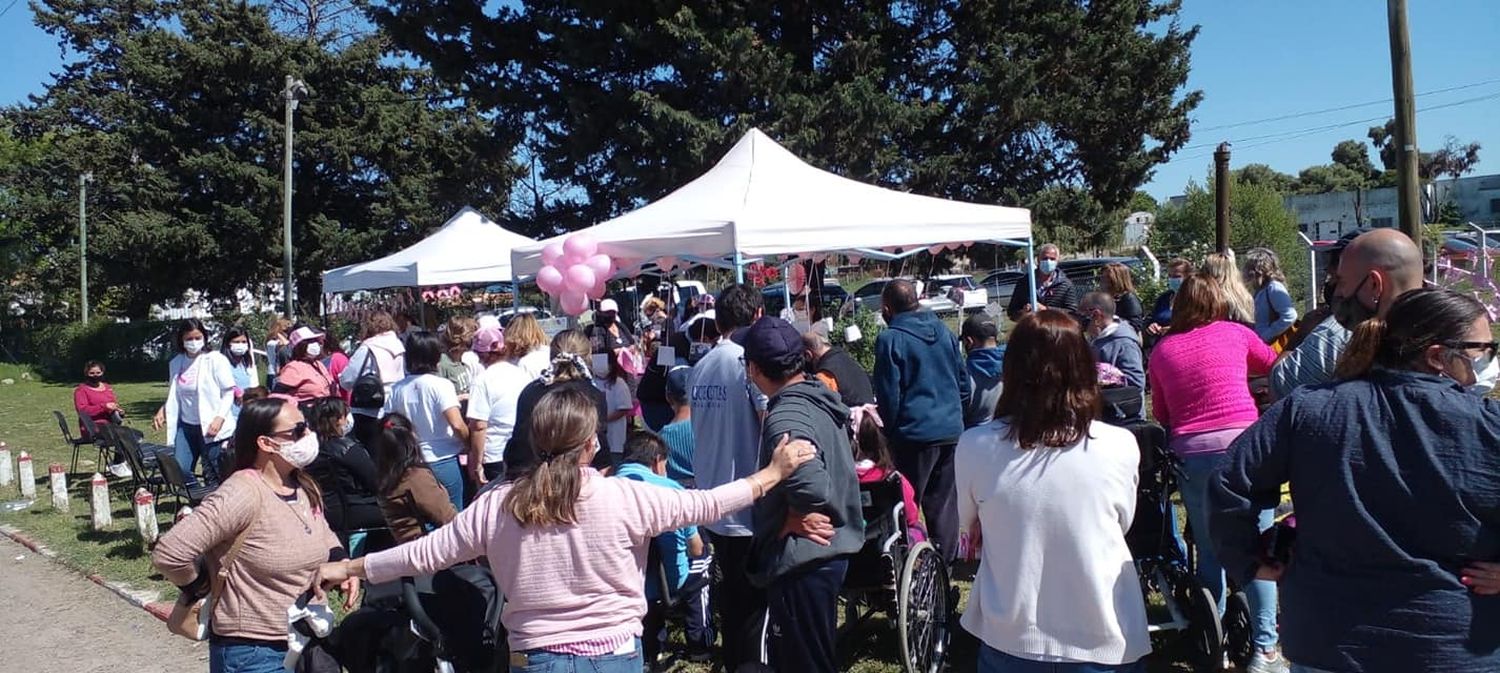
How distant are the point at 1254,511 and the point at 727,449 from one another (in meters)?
2.24

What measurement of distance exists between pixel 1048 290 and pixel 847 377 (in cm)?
471

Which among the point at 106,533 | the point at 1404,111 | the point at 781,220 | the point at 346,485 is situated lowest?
the point at 106,533

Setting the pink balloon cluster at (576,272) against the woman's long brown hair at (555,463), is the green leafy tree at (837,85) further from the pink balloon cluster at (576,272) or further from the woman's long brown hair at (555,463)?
the woman's long brown hair at (555,463)

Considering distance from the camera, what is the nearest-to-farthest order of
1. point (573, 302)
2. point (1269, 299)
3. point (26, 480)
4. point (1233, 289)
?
1. point (1233, 289)
2. point (1269, 299)
3. point (573, 302)
4. point (26, 480)

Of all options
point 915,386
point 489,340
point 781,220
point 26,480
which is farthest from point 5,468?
point 915,386

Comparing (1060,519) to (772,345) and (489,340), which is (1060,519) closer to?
(772,345)

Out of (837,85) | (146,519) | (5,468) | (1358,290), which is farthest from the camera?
(837,85)

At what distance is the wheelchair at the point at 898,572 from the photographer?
436 centimetres

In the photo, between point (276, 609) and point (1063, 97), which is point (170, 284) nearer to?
point (1063, 97)

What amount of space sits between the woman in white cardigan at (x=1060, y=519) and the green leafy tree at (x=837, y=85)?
15389 mm

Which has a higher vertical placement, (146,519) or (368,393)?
(368,393)

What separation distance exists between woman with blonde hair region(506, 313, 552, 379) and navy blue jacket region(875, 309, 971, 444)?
2.11 m

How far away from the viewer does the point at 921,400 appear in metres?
5.32

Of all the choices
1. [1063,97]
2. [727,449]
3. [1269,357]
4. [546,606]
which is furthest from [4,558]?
[1063,97]
